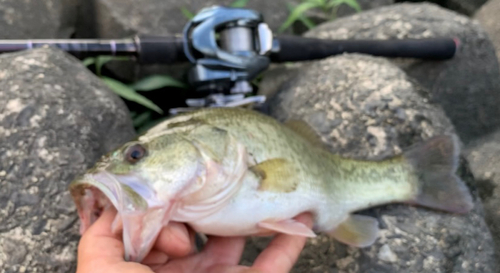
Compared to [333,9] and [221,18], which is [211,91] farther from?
[333,9]

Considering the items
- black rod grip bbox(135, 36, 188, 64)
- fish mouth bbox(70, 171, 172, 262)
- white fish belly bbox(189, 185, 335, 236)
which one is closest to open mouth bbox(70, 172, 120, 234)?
fish mouth bbox(70, 171, 172, 262)

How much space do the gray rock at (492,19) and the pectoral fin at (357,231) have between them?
7.72 feet

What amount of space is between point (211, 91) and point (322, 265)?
103 cm

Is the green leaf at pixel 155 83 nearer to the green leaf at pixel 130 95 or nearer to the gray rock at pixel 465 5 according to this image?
the green leaf at pixel 130 95

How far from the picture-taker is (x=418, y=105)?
2229 millimetres

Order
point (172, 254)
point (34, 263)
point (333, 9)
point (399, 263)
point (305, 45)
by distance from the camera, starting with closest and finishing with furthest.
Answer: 1. point (172, 254)
2. point (34, 263)
3. point (399, 263)
4. point (305, 45)
5. point (333, 9)

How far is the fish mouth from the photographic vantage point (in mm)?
1276

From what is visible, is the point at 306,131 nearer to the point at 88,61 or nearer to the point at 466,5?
the point at 88,61

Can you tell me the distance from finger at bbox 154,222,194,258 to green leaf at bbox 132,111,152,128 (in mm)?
1408

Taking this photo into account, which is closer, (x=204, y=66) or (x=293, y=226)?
(x=293, y=226)

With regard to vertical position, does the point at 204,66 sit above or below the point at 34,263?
above

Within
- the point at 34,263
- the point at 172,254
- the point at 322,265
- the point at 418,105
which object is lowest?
the point at 322,265

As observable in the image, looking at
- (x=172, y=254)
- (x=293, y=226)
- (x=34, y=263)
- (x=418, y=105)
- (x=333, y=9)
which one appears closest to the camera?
(x=172, y=254)

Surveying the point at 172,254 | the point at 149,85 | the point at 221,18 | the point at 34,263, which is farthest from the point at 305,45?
the point at 34,263
